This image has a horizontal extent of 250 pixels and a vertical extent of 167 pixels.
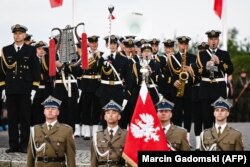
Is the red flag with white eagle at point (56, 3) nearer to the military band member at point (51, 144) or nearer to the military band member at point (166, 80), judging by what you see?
the military band member at point (166, 80)

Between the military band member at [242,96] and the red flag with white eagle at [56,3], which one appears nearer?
the red flag with white eagle at [56,3]

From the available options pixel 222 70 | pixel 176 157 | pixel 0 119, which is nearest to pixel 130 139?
pixel 176 157

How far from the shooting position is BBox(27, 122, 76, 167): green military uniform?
10.8 metres

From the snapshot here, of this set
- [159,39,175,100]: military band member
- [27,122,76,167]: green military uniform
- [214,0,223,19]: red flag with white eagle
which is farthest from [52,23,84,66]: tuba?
[27,122,76,167]: green military uniform

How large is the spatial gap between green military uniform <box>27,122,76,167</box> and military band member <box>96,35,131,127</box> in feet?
15.1

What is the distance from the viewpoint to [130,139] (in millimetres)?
10586

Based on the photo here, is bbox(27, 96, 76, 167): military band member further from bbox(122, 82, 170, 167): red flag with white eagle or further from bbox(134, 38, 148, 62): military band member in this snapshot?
bbox(134, 38, 148, 62): military band member

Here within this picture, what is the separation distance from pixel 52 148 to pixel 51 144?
0.06m

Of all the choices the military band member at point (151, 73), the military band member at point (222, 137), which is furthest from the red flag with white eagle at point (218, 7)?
the military band member at point (222, 137)

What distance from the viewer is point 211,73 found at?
14.0 meters

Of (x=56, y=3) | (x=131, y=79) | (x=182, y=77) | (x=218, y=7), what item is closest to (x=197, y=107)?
(x=182, y=77)

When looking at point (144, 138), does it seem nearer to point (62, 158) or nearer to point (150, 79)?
point (62, 158)

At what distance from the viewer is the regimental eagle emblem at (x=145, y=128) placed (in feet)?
34.5

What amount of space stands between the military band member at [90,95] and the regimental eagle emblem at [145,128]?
5.27 m
